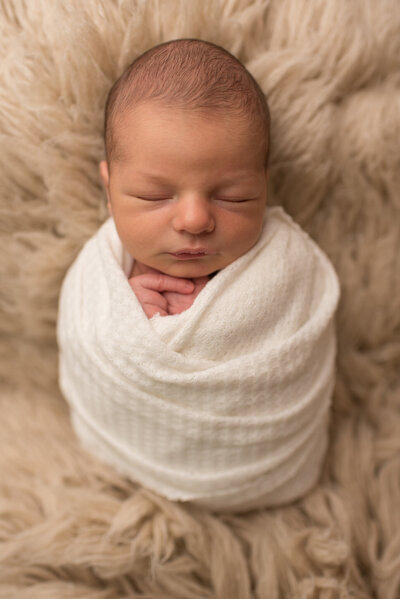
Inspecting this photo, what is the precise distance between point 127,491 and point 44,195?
1.50 ft

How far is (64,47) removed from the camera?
0.81m

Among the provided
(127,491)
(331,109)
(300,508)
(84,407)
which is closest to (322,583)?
(300,508)

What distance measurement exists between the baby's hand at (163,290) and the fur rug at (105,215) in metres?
0.15

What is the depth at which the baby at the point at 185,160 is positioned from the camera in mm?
710

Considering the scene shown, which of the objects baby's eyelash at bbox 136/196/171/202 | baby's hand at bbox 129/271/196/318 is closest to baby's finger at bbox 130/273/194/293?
baby's hand at bbox 129/271/196/318

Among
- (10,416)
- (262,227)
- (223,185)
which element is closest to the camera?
(223,185)

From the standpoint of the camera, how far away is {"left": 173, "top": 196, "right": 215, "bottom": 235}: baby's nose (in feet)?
2.34

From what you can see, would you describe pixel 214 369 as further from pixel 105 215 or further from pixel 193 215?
pixel 105 215

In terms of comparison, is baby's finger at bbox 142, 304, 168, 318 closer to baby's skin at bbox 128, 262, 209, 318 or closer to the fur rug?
baby's skin at bbox 128, 262, 209, 318

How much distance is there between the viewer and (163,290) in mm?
817

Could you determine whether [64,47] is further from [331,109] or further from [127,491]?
[127,491]

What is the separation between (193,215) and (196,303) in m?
0.12

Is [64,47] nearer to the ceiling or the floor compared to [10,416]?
nearer to the ceiling

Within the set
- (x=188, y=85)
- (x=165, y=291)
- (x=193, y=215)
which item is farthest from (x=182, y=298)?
(x=188, y=85)
